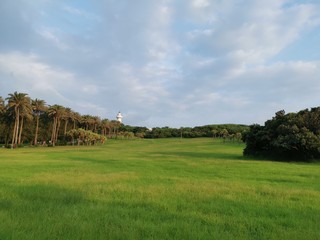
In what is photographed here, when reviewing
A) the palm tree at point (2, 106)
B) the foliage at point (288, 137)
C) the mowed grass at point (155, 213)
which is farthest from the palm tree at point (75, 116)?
the mowed grass at point (155, 213)

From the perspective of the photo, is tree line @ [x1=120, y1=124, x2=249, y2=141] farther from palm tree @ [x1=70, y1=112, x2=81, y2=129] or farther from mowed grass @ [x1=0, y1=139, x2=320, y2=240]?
mowed grass @ [x1=0, y1=139, x2=320, y2=240]

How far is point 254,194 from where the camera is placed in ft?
50.2

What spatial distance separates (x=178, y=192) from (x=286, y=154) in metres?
39.2

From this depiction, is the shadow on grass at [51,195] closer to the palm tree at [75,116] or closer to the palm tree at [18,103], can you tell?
the palm tree at [18,103]

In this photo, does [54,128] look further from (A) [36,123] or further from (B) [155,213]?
(B) [155,213]

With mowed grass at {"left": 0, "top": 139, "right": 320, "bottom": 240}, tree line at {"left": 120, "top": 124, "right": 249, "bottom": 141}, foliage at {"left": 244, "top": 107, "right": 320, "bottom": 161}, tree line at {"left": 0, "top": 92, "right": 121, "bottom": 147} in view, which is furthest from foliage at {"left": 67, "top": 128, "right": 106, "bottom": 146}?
mowed grass at {"left": 0, "top": 139, "right": 320, "bottom": 240}

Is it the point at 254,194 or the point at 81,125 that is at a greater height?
the point at 81,125

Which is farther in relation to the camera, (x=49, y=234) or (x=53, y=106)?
(x=53, y=106)

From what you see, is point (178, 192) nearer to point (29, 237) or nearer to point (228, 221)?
point (228, 221)

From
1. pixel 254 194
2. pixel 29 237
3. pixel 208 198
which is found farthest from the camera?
pixel 254 194

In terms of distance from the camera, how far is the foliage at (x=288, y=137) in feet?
152

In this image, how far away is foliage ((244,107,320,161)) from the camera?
4644cm

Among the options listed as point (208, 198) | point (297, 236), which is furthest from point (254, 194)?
point (297, 236)

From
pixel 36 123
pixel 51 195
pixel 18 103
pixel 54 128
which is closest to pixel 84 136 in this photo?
pixel 54 128
